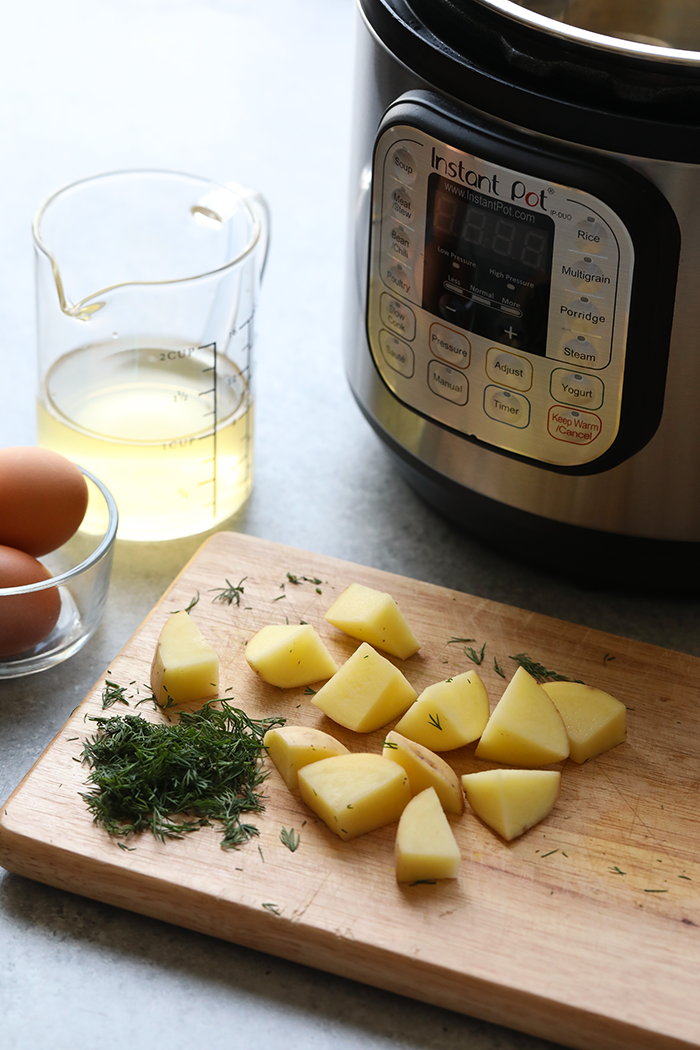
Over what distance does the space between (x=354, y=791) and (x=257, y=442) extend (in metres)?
0.58

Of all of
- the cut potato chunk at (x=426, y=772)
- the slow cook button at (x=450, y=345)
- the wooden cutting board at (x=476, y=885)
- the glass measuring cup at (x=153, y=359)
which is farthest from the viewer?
the glass measuring cup at (x=153, y=359)

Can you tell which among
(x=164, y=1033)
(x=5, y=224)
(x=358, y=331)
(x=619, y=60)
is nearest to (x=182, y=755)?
(x=164, y=1033)

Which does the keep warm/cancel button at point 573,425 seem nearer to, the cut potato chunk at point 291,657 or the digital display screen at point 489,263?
the digital display screen at point 489,263

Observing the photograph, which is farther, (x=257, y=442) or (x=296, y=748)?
(x=257, y=442)

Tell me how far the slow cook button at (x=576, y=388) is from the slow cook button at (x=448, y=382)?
0.28ft

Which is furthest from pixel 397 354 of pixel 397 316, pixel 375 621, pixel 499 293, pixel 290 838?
pixel 290 838

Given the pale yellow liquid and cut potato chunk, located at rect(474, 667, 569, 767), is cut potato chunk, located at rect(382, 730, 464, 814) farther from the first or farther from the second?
the pale yellow liquid

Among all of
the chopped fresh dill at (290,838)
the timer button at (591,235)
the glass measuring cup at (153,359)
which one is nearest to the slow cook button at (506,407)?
the timer button at (591,235)

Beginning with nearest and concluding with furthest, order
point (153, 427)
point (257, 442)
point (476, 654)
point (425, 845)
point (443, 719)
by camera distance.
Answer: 1. point (425, 845)
2. point (443, 719)
3. point (476, 654)
4. point (153, 427)
5. point (257, 442)

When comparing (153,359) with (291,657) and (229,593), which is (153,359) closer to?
(229,593)

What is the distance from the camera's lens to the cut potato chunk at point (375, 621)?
1025 mm

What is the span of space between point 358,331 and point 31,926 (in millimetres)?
611

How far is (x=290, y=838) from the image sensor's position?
87 centimetres

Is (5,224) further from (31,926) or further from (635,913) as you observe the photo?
(635,913)
